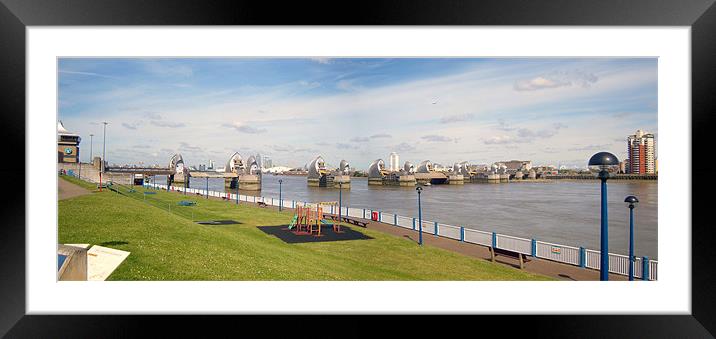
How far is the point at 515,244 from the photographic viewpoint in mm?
5945

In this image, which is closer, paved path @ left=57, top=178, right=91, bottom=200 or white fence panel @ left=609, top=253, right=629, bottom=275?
white fence panel @ left=609, top=253, right=629, bottom=275

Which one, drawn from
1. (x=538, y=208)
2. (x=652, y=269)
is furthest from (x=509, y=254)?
(x=538, y=208)

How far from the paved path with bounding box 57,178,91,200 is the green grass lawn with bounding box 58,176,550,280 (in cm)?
17

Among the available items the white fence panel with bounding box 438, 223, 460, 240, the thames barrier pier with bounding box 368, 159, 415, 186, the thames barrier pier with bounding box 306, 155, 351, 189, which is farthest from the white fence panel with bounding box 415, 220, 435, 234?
the thames barrier pier with bounding box 368, 159, 415, 186

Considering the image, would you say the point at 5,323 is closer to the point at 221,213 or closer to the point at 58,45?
the point at 58,45

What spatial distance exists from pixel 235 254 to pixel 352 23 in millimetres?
3413

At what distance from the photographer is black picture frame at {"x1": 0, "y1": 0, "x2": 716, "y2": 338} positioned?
10.1ft

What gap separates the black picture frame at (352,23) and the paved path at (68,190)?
12.8 feet

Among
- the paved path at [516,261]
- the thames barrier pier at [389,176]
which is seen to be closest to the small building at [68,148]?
the paved path at [516,261]

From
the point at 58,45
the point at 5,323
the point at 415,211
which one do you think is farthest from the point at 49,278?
the point at 415,211

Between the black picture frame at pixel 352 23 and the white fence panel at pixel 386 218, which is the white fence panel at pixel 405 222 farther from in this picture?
the black picture frame at pixel 352 23

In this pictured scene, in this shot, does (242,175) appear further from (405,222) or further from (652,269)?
(652,269)

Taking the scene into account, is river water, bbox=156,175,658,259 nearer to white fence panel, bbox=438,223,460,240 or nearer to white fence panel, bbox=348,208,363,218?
white fence panel, bbox=348,208,363,218

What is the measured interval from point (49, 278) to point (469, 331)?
4081 millimetres
